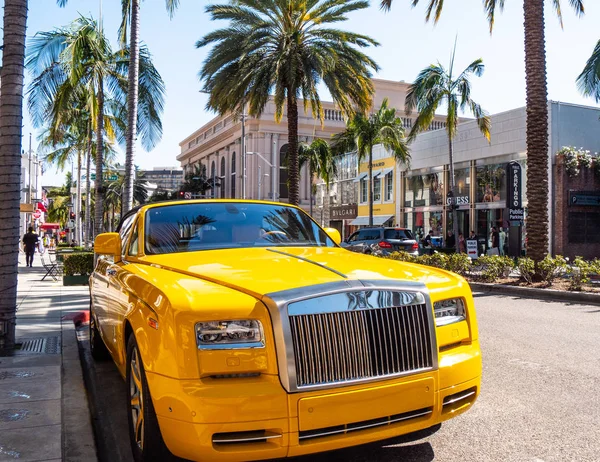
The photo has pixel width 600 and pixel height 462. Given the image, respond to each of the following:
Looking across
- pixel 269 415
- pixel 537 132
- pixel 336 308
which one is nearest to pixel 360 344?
pixel 336 308

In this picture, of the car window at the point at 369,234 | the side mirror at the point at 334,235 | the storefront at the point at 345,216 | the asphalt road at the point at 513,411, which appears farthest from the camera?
the storefront at the point at 345,216

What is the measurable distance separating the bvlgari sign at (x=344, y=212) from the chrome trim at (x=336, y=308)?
145 feet

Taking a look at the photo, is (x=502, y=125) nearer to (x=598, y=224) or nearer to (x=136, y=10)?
(x=598, y=224)

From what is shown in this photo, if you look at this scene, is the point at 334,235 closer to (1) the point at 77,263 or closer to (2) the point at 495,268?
(2) the point at 495,268

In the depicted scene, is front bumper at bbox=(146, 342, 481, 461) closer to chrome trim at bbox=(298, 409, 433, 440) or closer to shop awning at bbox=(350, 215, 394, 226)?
chrome trim at bbox=(298, 409, 433, 440)

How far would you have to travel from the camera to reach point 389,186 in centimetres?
4103

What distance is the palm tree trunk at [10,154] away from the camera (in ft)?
22.6

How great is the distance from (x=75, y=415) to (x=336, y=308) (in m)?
2.67

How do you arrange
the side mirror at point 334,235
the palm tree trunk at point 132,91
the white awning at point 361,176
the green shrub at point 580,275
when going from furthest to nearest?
the white awning at point 361,176
the palm tree trunk at point 132,91
the green shrub at point 580,275
the side mirror at point 334,235

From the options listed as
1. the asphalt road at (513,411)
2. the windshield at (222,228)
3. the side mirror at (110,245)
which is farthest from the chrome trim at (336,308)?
the side mirror at (110,245)

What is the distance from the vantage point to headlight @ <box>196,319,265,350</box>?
298 cm

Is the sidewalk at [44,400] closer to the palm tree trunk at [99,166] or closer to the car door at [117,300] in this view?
the car door at [117,300]

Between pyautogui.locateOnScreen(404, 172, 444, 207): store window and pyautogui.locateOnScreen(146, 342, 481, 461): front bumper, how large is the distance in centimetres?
3297

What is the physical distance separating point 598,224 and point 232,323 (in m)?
29.2
